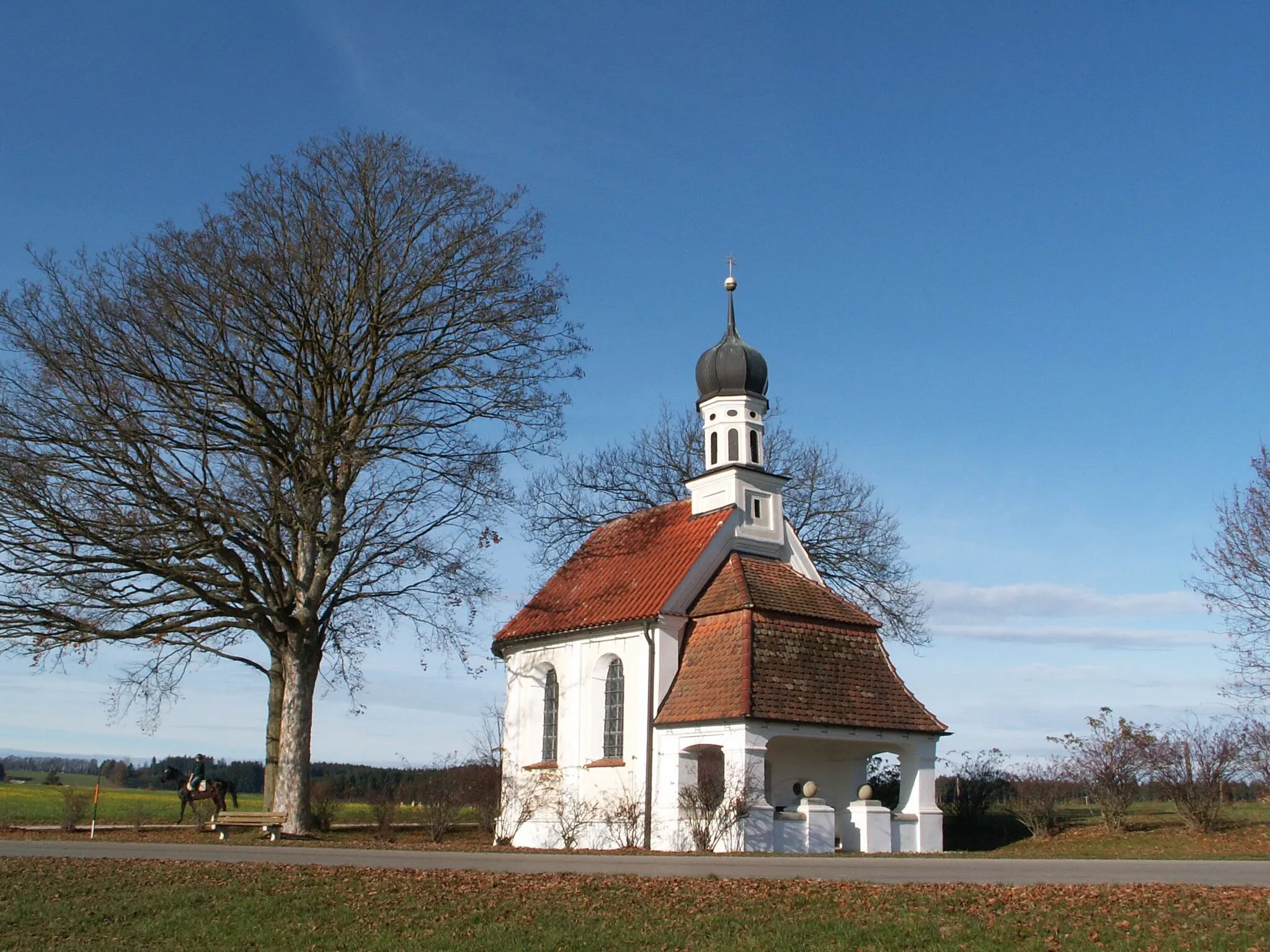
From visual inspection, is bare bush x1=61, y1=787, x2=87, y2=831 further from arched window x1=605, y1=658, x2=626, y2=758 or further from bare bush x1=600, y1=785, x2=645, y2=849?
arched window x1=605, y1=658, x2=626, y2=758

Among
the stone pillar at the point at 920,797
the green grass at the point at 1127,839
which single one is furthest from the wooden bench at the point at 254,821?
the green grass at the point at 1127,839

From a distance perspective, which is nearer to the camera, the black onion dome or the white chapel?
the white chapel

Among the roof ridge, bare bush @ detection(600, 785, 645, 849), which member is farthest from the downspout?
the roof ridge

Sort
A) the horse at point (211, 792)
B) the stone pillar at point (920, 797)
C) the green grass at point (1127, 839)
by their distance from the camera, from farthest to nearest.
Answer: the horse at point (211, 792), the stone pillar at point (920, 797), the green grass at point (1127, 839)

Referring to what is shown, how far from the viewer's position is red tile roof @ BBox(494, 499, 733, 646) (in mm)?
27922

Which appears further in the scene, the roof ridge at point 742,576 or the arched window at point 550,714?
the arched window at point 550,714

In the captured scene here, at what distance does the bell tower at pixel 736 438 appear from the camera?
29.7 meters

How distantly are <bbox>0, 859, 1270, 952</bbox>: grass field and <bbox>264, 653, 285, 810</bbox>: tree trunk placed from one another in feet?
41.5

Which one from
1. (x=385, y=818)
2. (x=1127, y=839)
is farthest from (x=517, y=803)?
(x=1127, y=839)

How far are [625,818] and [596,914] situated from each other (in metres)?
13.4

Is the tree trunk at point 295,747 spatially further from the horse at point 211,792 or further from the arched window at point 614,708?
the arched window at point 614,708

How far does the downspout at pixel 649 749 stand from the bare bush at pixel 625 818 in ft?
0.51

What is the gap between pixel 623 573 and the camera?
30.4 metres

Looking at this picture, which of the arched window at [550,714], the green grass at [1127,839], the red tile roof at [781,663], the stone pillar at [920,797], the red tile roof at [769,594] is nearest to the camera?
the green grass at [1127,839]
